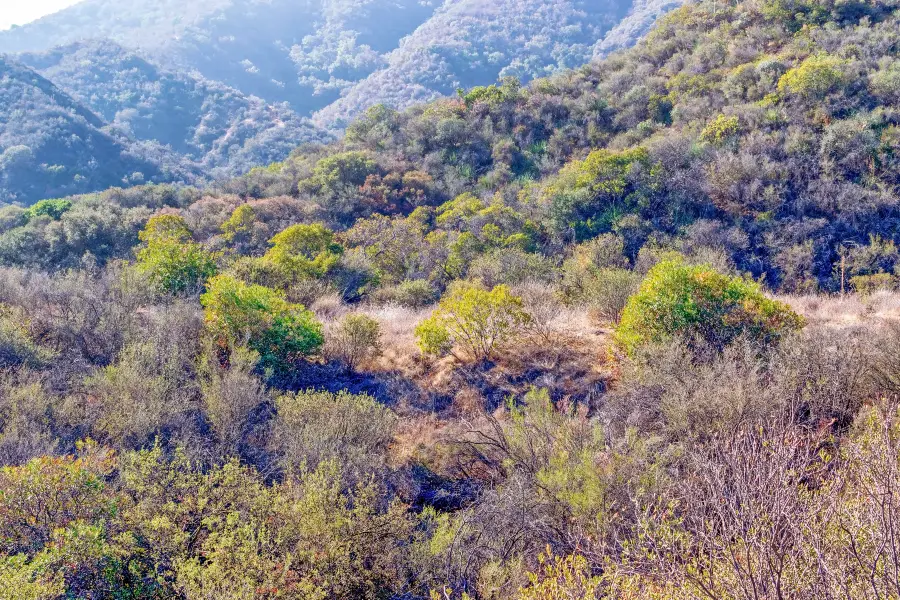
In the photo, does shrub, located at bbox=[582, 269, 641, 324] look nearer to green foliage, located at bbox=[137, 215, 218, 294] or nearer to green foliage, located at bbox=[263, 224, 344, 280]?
green foliage, located at bbox=[263, 224, 344, 280]

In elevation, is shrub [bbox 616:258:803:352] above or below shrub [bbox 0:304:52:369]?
below

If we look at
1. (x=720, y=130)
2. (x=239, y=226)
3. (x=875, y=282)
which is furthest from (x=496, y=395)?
(x=720, y=130)

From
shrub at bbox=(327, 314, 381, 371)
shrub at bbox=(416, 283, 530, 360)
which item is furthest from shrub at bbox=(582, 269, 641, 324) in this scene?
shrub at bbox=(327, 314, 381, 371)

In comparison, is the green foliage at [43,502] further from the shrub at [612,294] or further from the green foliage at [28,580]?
the shrub at [612,294]

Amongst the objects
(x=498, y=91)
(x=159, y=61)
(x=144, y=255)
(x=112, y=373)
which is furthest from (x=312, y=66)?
(x=112, y=373)

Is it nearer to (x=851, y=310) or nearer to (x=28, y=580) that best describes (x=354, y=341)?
(x=28, y=580)

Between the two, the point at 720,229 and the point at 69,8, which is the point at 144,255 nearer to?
the point at 720,229

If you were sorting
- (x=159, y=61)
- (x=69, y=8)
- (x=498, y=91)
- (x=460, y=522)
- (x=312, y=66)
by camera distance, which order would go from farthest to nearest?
1. (x=69, y=8)
2. (x=312, y=66)
3. (x=159, y=61)
4. (x=498, y=91)
5. (x=460, y=522)
